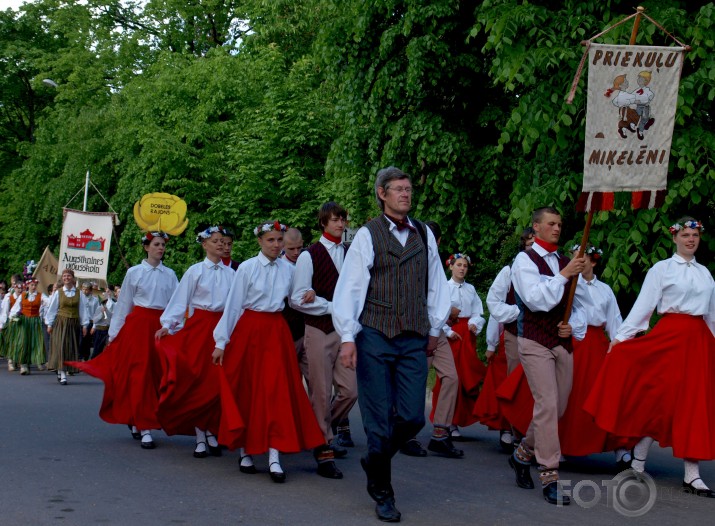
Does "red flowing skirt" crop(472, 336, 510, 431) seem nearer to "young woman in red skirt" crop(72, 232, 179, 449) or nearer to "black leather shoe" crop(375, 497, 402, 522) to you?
"young woman in red skirt" crop(72, 232, 179, 449)


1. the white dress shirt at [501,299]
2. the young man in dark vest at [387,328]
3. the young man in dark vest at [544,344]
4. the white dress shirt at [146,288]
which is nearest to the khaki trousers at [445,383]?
the white dress shirt at [501,299]

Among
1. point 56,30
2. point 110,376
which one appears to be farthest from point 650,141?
point 56,30

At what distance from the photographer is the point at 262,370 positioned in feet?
28.9

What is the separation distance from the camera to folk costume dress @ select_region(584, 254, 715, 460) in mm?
8336

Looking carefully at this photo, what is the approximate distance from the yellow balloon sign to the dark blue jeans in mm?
18016

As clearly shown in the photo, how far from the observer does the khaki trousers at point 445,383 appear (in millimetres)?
10578

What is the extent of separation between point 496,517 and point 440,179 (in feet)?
39.2

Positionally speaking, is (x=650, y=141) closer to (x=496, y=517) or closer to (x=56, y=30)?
(x=496, y=517)

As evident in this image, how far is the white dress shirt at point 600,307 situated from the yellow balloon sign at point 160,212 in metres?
16.1

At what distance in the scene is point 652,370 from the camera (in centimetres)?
861

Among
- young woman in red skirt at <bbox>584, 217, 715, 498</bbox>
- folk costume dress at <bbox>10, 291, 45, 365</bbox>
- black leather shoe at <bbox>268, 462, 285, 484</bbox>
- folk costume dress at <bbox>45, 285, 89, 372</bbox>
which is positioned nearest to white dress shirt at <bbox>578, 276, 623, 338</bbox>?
young woman in red skirt at <bbox>584, 217, 715, 498</bbox>

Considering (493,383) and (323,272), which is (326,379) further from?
(493,383)

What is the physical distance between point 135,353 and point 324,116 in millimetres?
19665

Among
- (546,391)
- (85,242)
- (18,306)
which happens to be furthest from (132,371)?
(85,242)
